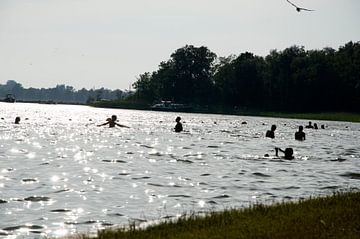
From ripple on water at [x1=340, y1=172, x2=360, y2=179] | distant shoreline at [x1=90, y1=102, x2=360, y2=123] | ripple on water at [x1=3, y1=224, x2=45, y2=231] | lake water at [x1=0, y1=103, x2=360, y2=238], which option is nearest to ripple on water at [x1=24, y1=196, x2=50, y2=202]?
lake water at [x1=0, y1=103, x2=360, y2=238]

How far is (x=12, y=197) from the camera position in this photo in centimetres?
2092

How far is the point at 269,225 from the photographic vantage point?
13.6 m

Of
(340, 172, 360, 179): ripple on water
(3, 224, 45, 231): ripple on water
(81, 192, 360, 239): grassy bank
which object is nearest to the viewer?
(81, 192, 360, 239): grassy bank

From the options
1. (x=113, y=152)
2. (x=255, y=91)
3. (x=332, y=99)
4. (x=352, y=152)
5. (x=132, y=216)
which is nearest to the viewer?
(x=132, y=216)

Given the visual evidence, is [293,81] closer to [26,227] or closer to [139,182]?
[139,182]

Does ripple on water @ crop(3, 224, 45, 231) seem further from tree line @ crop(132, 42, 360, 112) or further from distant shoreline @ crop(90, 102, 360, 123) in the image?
tree line @ crop(132, 42, 360, 112)

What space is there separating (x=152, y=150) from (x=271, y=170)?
1448 cm

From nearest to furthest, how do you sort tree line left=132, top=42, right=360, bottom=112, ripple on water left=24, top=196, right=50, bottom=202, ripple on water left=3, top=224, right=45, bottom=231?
ripple on water left=3, top=224, right=45, bottom=231, ripple on water left=24, top=196, right=50, bottom=202, tree line left=132, top=42, right=360, bottom=112

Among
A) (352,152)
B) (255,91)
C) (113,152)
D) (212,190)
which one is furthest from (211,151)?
(255,91)

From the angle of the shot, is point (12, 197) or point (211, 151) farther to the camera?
point (211, 151)

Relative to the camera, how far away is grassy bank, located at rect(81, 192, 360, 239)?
1265 cm

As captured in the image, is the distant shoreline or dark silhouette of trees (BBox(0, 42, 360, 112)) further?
dark silhouette of trees (BBox(0, 42, 360, 112))

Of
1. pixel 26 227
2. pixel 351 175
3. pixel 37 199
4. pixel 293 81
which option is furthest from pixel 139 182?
pixel 293 81

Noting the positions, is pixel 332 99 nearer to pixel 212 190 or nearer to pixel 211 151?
pixel 211 151
